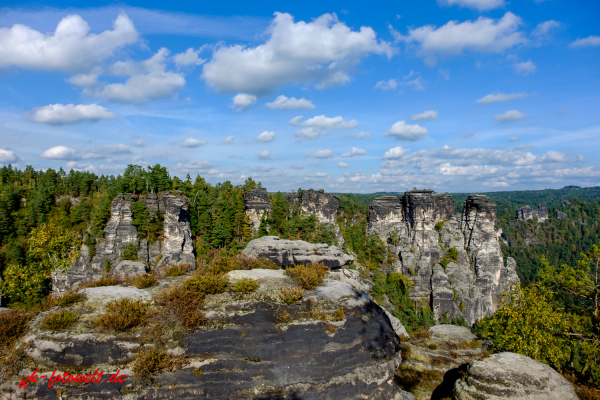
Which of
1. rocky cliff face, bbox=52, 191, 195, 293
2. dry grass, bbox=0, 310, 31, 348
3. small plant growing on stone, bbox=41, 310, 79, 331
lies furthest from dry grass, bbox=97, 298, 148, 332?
rocky cliff face, bbox=52, 191, 195, 293

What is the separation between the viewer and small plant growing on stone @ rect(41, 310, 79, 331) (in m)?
10.5

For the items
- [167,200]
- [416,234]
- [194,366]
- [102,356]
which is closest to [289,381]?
[194,366]

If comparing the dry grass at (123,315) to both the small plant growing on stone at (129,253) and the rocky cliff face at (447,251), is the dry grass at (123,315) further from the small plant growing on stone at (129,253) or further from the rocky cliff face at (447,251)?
the rocky cliff face at (447,251)

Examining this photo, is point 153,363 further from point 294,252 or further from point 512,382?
point 294,252

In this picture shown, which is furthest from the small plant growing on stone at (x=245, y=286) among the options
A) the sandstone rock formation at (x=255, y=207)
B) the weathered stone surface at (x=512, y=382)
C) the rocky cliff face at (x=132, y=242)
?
the sandstone rock formation at (x=255, y=207)

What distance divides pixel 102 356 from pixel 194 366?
302cm

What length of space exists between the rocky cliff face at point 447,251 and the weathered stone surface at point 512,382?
160ft

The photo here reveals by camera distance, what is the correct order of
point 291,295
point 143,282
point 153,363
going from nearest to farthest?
point 153,363 < point 291,295 < point 143,282

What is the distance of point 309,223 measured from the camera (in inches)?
2469

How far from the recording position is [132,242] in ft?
157

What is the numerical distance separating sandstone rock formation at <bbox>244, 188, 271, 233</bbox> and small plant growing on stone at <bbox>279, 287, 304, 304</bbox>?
47.1 meters

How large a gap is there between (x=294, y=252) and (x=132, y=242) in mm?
31635

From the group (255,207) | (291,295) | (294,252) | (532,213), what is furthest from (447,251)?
(532,213)

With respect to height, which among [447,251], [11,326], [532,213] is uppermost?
[11,326]
